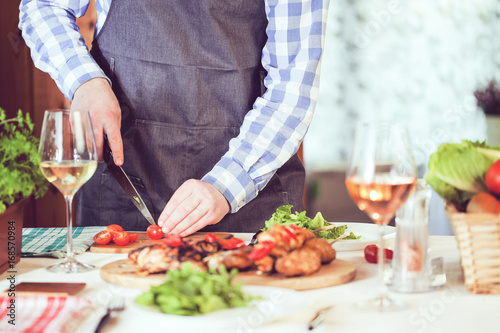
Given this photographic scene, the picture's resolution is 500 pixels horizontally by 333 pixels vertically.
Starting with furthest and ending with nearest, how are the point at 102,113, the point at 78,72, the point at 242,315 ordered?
1. the point at 78,72
2. the point at 102,113
3. the point at 242,315

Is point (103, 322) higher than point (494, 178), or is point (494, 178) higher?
point (494, 178)

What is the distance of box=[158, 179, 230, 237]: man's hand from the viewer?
136cm

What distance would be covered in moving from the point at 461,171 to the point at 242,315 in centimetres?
47

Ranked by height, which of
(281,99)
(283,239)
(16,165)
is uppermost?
(281,99)

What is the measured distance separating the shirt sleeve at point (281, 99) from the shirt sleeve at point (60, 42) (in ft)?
1.50

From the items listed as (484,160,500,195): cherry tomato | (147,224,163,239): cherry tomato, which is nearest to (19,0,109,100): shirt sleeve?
(147,224,163,239): cherry tomato

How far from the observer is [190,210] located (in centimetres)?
137

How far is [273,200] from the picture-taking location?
1.80 meters

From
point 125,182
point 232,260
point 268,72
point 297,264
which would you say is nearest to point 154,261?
point 232,260

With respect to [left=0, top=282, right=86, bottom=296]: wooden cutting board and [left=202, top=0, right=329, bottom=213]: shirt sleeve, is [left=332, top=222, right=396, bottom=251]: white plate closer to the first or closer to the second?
[left=202, top=0, right=329, bottom=213]: shirt sleeve

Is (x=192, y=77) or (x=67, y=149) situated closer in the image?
(x=67, y=149)

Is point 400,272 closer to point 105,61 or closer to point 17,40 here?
point 105,61

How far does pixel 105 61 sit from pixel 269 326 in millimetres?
1226

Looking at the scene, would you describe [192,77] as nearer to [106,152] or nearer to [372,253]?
[106,152]
